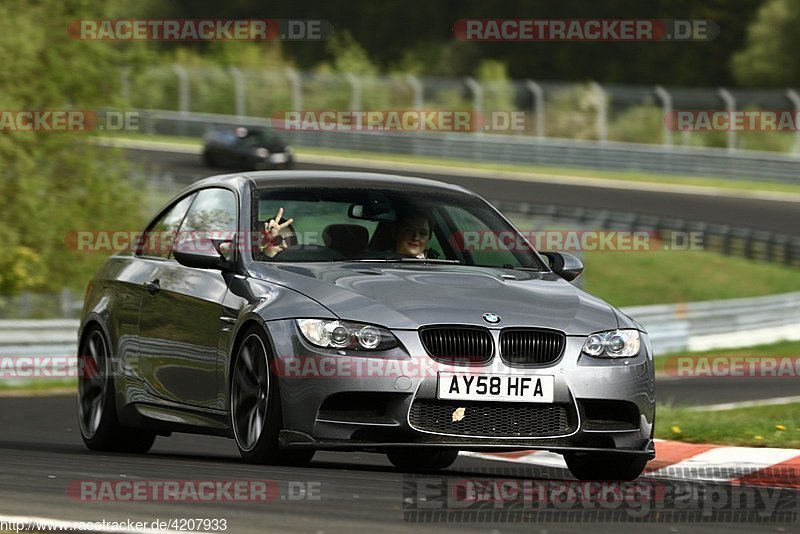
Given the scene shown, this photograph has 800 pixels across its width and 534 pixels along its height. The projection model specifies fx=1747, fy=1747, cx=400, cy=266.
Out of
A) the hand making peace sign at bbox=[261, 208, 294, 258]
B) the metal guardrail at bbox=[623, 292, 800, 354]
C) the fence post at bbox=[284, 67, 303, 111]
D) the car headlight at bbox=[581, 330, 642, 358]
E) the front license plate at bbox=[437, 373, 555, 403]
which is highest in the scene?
the fence post at bbox=[284, 67, 303, 111]

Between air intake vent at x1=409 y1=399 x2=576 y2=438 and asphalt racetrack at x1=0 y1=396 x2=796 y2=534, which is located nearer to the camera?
asphalt racetrack at x1=0 y1=396 x2=796 y2=534

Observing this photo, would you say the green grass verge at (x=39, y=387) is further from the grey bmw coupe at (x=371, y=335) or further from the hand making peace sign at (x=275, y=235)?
the hand making peace sign at (x=275, y=235)

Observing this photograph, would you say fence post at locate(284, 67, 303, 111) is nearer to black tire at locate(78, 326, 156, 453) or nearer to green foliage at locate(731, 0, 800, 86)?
green foliage at locate(731, 0, 800, 86)

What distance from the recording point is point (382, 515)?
21.5ft

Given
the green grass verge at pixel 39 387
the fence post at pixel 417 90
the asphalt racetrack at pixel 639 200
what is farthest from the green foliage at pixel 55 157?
the fence post at pixel 417 90

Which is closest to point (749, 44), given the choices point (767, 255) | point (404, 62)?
point (404, 62)

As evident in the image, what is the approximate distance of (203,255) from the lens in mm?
8773

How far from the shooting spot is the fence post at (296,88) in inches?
1992

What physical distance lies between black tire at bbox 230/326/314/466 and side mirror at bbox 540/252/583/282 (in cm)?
190

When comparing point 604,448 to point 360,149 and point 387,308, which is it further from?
point 360,149

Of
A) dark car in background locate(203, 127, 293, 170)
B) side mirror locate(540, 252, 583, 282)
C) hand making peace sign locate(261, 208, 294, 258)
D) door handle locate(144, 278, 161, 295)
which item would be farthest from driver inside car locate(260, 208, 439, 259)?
dark car in background locate(203, 127, 293, 170)

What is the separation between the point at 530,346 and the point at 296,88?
44920 millimetres

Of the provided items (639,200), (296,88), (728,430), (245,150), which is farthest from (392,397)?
(296,88)

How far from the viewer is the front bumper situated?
7.89 metres
